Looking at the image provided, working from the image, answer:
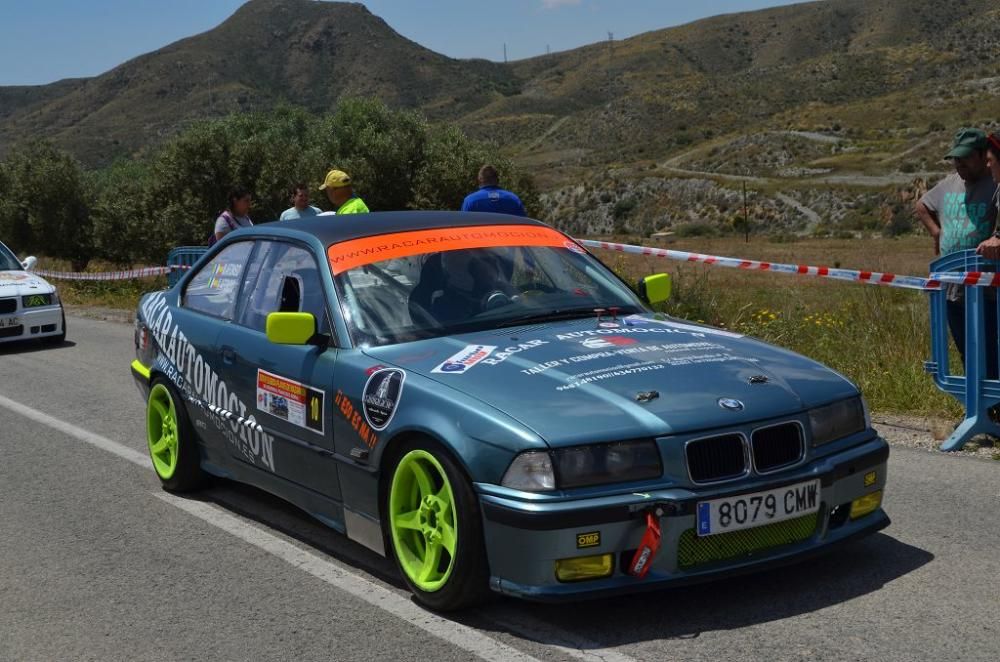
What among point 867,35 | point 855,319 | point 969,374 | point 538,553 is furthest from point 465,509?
point 867,35

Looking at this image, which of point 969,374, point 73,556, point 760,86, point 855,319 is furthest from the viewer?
point 760,86

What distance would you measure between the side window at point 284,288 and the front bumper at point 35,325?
31.7 feet

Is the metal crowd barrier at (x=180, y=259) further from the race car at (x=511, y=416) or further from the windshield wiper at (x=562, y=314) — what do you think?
the windshield wiper at (x=562, y=314)

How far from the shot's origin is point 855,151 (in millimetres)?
98625

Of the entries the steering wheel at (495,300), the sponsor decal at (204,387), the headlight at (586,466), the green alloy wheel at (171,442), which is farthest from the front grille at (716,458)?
the green alloy wheel at (171,442)

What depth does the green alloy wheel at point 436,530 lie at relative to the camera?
4.21m

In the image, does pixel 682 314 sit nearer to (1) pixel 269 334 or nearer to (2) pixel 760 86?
(1) pixel 269 334

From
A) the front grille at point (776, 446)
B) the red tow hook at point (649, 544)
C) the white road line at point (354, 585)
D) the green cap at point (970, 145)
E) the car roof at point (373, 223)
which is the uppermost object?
the green cap at point (970, 145)

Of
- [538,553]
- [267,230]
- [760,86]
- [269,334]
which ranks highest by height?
[760,86]

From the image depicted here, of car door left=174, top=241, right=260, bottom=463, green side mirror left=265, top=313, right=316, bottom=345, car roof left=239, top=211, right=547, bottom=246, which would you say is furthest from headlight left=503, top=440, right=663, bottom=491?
car door left=174, top=241, right=260, bottom=463

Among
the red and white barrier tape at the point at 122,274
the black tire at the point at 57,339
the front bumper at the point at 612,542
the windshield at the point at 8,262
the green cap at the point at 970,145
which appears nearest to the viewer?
the front bumper at the point at 612,542

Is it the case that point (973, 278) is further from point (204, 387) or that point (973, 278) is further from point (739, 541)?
point (204, 387)

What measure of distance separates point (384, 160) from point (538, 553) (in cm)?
3649

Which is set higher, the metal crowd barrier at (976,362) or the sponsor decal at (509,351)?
the sponsor decal at (509,351)
